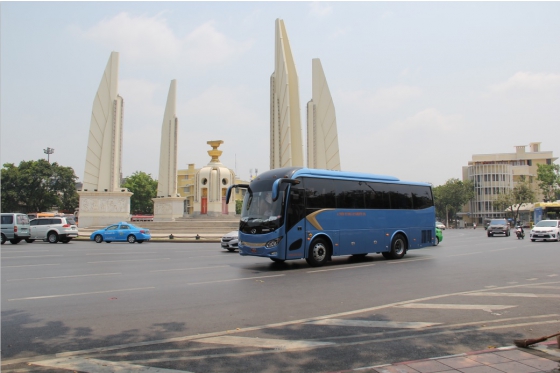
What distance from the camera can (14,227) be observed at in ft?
81.9

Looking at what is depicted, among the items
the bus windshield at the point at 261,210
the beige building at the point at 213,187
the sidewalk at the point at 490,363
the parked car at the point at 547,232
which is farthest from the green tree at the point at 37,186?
the sidewalk at the point at 490,363

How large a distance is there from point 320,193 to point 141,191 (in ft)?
235

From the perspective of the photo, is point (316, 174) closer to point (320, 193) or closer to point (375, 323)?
point (320, 193)

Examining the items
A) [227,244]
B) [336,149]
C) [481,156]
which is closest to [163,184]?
[336,149]

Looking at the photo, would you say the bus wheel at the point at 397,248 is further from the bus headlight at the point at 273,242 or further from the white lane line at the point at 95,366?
the white lane line at the point at 95,366

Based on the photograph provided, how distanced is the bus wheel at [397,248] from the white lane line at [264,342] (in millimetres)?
11580

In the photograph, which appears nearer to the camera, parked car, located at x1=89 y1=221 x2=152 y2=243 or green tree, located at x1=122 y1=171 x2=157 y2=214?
parked car, located at x1=89 y1=221 x2=152 y2=243

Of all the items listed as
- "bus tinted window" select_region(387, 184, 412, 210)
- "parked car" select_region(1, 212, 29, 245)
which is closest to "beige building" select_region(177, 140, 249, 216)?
"parked car" select_region(1, 212, 29, 245)

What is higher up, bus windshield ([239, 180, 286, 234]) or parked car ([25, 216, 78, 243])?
bus windshield ([239, 180, 286, 234])

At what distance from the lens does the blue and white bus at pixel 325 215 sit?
1330 centimetres

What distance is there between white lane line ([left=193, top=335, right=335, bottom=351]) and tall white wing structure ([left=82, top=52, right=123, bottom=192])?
40505 mm

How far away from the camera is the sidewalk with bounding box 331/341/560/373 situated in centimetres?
435

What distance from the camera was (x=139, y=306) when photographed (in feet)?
25.0

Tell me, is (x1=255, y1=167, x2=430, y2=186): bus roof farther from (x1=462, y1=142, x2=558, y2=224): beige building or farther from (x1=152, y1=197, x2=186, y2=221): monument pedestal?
(x1=462, y1=142, x2=558, y2=224): beige building
